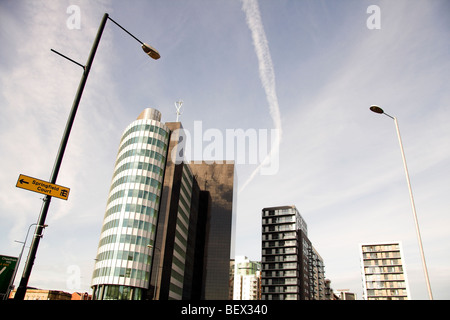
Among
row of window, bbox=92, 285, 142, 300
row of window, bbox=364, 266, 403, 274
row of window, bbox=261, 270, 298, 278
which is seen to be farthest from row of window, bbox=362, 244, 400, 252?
row of window, bbox=92, 285, 142, 300

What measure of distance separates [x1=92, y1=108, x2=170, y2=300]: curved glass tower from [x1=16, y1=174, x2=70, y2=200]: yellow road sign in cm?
5523

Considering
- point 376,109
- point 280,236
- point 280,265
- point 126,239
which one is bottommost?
point 376,109

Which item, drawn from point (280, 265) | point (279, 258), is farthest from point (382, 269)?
point (279, 258)

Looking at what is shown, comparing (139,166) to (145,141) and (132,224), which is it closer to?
(145,141)

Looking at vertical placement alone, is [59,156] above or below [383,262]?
below

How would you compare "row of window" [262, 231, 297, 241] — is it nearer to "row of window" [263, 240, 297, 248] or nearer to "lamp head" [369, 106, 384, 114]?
"row of window" [263, 240, 297, 248]

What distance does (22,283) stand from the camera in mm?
7152

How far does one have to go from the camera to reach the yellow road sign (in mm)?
7999

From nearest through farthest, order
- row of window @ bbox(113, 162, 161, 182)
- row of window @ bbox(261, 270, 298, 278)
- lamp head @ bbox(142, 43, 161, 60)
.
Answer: lamp head @ bbox(142, 43, 161, 60), row of window @ bbox(113, 162, 161, 182), row of window @ bbox(261, 270, 298, 278)

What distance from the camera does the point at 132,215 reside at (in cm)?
6719

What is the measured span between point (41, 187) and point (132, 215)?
62.0m

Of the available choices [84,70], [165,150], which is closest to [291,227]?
[165,150]

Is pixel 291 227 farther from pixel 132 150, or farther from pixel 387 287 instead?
pixel 132 150
